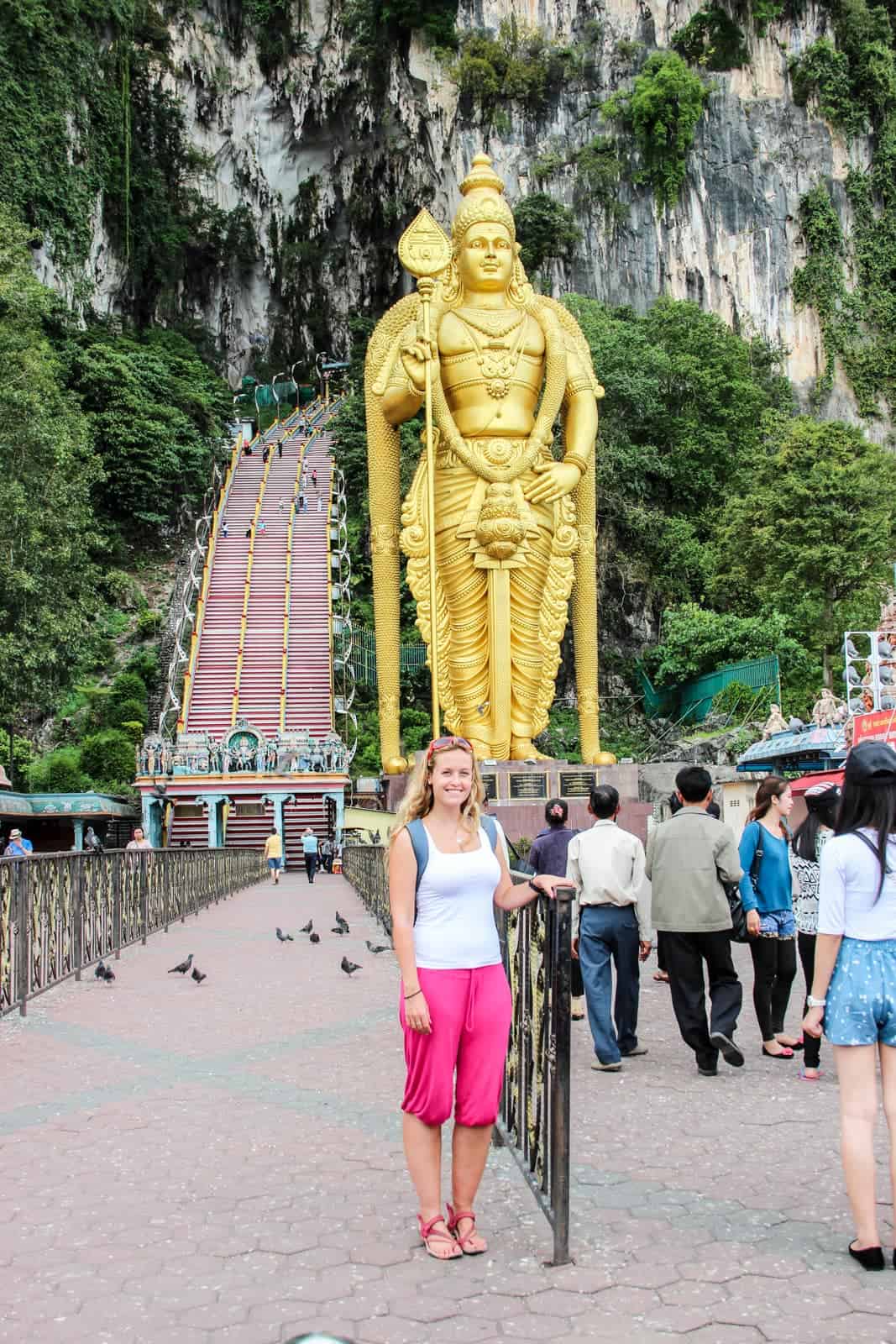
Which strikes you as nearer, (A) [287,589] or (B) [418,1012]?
(B) [418,1012]

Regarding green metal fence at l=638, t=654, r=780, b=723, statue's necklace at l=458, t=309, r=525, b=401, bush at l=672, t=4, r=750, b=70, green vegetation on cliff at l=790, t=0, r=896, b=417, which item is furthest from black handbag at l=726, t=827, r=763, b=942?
bush at l=672, t=4, r=750, b=70

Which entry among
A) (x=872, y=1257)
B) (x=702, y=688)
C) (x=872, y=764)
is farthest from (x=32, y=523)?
(x=872, y=1257)

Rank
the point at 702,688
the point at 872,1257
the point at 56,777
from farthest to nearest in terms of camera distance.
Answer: the point at 702,688
the point at 56,777
the point at 872,1257

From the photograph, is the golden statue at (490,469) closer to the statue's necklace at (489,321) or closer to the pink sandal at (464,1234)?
the statue's necklace at (489,321)

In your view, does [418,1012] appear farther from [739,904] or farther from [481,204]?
[481,204]

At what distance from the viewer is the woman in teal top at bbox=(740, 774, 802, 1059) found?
Result: 514 centimetres

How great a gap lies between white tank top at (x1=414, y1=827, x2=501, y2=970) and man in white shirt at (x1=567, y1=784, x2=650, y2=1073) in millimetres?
2115

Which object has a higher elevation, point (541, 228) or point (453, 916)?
point (541, 228)

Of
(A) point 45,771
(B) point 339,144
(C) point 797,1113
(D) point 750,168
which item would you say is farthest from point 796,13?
(C) point 797,1113

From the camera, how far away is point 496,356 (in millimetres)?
14023

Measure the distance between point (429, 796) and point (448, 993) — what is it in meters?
0.49

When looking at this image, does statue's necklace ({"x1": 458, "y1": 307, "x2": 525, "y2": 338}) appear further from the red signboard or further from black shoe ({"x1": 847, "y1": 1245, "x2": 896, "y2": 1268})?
black shoe ({"x1": 847, "y1": 1245, "x2": 896, "y2": 1268})

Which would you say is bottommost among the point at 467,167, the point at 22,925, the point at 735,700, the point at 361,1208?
the point at 361,1208

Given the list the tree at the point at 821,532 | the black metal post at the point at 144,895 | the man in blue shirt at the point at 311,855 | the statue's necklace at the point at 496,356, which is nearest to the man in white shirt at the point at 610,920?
the black metal post at the point at 144,895
